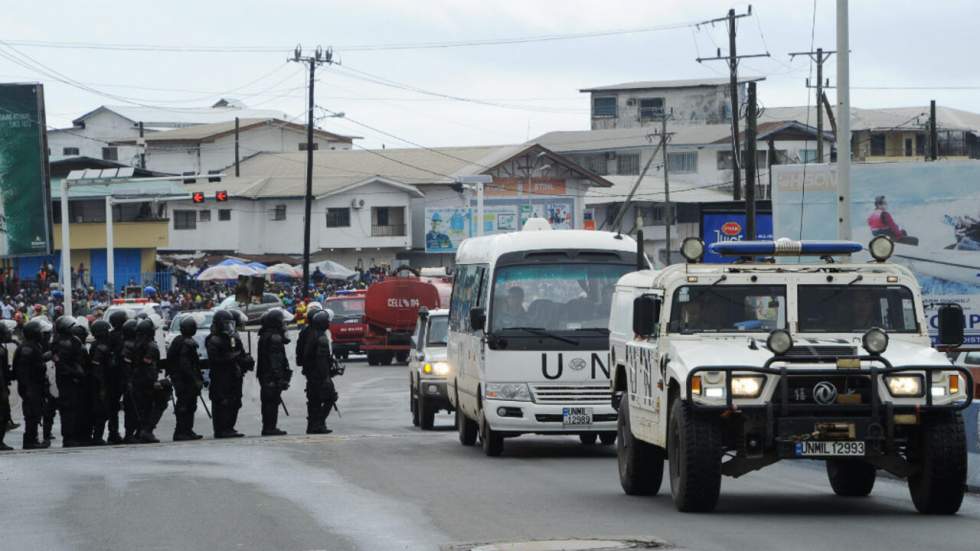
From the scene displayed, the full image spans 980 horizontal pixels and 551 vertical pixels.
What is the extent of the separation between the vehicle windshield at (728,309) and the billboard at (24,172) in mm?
38574

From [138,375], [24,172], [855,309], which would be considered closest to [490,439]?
[138,375]

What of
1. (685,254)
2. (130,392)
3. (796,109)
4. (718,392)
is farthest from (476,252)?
(796,109)

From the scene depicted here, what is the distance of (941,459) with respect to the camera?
12805 millimetres

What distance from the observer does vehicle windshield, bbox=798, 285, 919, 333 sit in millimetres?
→ 14031

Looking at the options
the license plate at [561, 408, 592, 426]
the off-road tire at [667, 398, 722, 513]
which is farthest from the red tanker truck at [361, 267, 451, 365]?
the off-road tire at [667, 398, 722, 513]

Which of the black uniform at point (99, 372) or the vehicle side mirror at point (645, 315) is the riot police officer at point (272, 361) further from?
the vehicle side mirror at point (645, 315)

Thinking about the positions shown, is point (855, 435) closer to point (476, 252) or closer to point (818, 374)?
point (818, 374)

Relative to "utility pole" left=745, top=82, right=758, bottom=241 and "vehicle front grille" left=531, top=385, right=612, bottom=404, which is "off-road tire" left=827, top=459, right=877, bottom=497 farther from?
"utility pole" left=745, top=82, right=758, bottom=241

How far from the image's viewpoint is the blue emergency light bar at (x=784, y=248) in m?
14.3

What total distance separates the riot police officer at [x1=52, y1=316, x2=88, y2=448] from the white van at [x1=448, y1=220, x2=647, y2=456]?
21.8 ft

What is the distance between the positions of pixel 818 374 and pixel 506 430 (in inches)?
307

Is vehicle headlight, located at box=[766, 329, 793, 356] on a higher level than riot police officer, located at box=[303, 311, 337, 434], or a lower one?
higher

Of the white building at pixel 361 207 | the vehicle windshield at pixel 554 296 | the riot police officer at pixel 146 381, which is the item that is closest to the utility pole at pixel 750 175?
the riot police officer at pixel 146 381

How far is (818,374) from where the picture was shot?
12742mm
